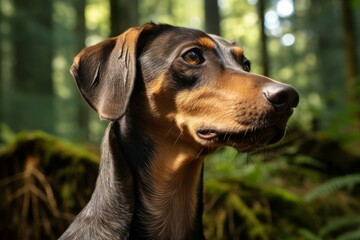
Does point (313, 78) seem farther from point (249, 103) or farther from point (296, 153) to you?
point (249, 103)

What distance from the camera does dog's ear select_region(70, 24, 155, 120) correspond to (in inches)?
112

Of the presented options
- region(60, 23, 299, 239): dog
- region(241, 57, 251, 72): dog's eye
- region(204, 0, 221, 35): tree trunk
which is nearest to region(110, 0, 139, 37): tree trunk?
region(204, 0, 221, 35): tree trunk

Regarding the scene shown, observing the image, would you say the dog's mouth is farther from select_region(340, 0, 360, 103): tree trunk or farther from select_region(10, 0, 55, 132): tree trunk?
select_region(10, 0, 55, 132): tree trunk

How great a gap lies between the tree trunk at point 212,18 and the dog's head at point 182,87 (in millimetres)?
6697

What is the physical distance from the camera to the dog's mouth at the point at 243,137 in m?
2.63

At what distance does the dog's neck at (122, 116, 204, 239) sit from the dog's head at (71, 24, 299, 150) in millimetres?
90

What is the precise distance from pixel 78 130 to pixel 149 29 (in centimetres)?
1344

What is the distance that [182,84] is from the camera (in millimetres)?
2908

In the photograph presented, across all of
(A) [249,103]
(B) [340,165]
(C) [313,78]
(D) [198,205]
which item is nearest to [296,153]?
(B) [340,165]

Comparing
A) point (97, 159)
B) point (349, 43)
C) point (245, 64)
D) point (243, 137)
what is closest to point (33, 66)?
point (349, 43)

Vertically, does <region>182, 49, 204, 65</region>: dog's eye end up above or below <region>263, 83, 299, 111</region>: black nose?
above

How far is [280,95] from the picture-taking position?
8.13ft

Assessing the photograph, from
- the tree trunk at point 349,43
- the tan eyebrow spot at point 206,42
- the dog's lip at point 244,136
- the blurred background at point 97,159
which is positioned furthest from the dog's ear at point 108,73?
the tree trunk at point 349,43

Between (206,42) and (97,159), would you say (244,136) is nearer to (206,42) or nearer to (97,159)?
(206,42)
